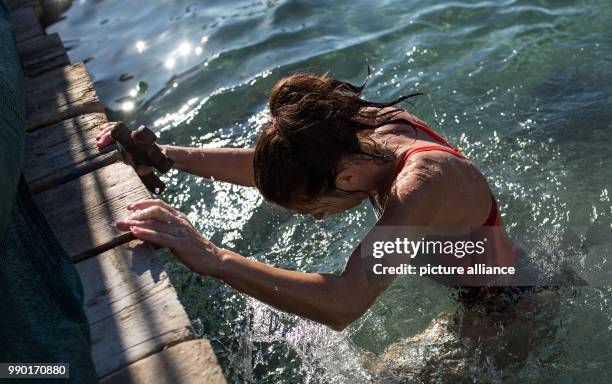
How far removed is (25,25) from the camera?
583 centimetres

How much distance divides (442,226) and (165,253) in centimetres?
208

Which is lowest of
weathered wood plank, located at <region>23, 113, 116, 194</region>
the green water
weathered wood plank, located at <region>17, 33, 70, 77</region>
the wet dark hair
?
the green water

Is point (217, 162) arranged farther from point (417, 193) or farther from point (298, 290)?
point (417, 193)

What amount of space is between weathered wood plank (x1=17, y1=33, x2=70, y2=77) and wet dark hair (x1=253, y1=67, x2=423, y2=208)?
2796mm

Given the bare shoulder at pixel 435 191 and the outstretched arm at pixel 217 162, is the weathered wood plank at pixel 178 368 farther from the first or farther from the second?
the outstretched arm at pixel 217 162

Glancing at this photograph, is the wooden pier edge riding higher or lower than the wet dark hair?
lower

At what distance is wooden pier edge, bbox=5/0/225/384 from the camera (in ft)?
7.40

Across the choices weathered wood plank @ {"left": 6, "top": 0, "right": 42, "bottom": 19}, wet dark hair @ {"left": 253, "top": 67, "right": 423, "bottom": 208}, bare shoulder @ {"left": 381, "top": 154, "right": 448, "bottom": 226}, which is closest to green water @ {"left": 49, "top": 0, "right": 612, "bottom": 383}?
weathered wood plank @ {"left": 6, "top": 0, "right": 42, "bottom": 19}

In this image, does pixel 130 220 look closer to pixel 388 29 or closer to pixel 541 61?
pixel 541 61

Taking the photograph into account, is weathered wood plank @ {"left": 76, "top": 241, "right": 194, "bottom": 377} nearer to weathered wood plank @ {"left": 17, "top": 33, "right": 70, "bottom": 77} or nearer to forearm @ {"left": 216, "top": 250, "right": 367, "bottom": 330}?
forearm @ {"left": 216, "top": 250, "right": 367, "bottom": 330}

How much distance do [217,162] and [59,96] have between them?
1.46m

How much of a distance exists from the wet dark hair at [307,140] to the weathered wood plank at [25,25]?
12.1ft

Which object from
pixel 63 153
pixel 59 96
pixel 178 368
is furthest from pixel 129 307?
pixel 59 96

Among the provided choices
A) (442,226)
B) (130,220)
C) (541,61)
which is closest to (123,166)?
(130,220)
